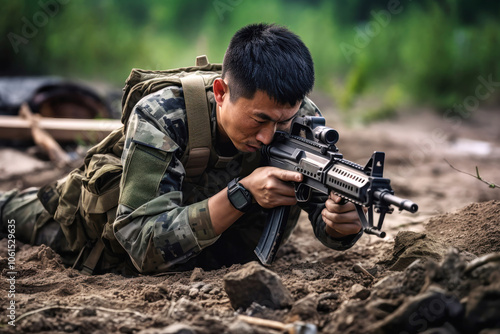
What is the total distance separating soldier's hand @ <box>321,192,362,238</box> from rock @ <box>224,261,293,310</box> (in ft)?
1.81

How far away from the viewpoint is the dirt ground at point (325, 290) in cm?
192

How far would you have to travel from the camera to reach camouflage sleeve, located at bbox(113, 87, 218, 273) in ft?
9.12

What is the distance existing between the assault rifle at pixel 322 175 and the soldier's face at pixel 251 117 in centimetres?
5

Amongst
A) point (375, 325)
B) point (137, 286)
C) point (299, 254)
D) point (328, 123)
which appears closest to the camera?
point (375, 325)

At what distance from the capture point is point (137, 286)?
269cm

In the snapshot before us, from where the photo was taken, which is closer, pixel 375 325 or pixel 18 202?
pixel 375 325

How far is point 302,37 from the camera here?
9.75 meters

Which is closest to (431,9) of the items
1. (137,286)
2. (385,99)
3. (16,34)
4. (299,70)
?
(385,99)

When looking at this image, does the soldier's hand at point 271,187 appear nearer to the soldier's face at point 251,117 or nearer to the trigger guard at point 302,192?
the trigger guard at point 302,192

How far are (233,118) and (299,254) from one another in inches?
55.1

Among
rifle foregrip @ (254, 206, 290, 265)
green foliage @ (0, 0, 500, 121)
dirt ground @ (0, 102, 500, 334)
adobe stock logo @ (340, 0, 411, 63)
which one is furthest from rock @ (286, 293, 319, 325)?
adobe stock logo @ (340, 0, 411, 63)

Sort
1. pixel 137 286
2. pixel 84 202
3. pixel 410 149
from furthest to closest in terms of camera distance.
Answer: pixel 410 149 → pixel 84 202 → pixel 137 286

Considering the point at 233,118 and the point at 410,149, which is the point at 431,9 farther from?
the point at 233,118

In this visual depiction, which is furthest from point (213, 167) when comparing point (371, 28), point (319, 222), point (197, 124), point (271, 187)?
point (371, 28)
